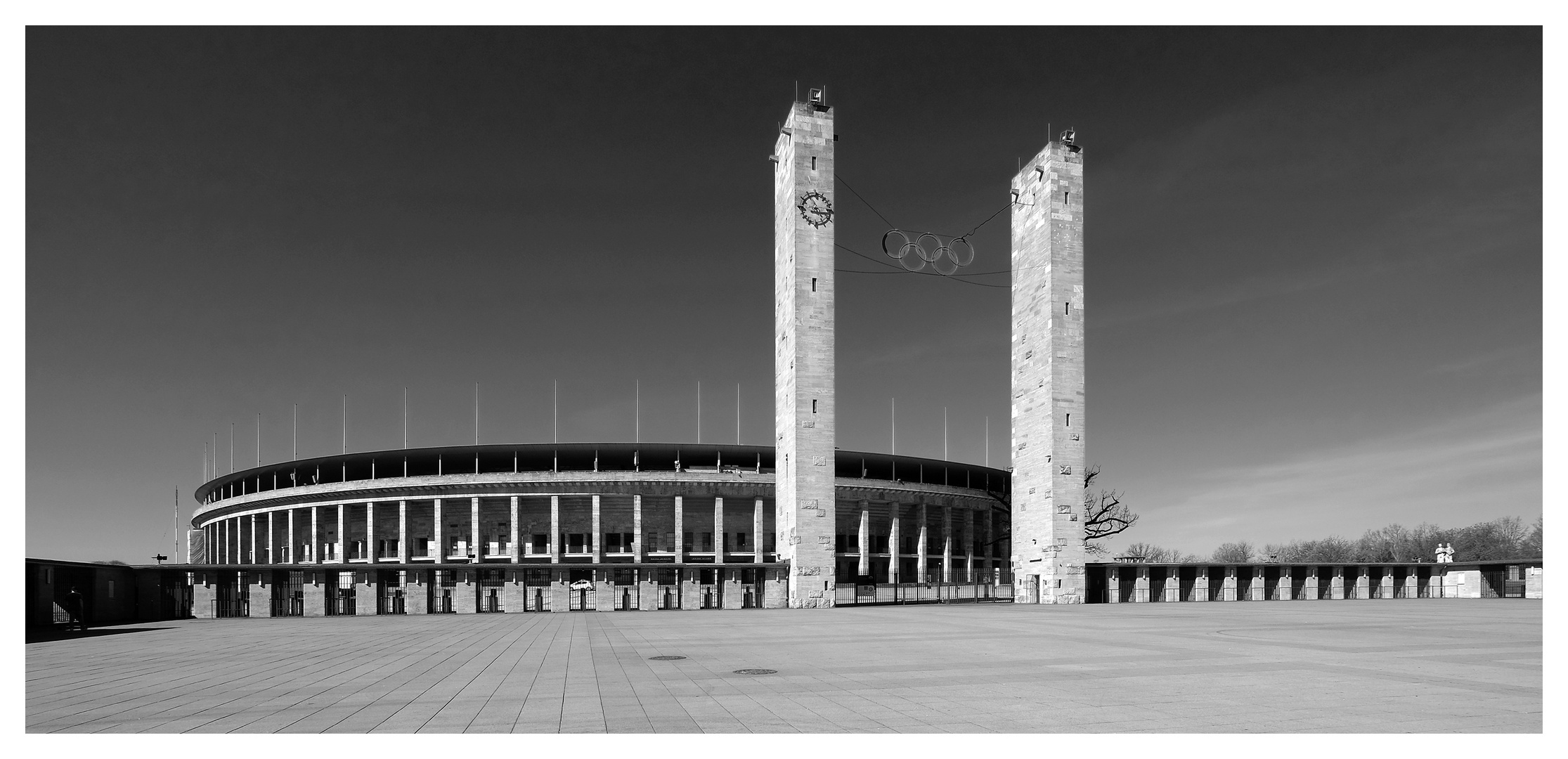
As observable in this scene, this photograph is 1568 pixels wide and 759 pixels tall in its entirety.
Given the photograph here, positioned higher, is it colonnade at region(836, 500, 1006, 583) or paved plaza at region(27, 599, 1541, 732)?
paved plaza at region(27, 599, 1541, 732)

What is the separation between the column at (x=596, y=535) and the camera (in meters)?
92.5

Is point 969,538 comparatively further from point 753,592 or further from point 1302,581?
point 753,592

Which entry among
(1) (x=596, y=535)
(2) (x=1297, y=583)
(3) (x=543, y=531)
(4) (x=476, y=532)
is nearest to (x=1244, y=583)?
(2) (x=1297, y=583)

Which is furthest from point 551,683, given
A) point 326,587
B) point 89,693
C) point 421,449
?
point 421,449

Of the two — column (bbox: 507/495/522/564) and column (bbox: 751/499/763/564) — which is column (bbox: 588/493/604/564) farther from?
column (bbox: 751/499/763/564)

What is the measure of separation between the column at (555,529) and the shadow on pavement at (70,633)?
5894 cm

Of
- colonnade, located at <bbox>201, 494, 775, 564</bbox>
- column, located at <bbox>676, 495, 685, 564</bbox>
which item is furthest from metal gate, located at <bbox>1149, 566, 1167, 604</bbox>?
column, located at <bbox>676, 495, 685, 564</bbox>

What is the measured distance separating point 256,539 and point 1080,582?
83.8 m

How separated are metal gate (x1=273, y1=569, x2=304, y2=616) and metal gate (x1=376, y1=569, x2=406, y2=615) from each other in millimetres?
2896

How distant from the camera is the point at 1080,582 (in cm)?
5606

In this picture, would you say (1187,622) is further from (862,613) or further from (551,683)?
(551,683)

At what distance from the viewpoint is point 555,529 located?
3654 inches

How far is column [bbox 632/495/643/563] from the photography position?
298 feet

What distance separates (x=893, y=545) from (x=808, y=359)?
Answer: 158ft
